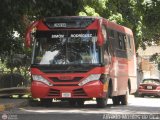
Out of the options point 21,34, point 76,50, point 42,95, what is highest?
point 21,34

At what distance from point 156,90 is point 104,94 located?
20.4 m

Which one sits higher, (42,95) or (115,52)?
(115,52)

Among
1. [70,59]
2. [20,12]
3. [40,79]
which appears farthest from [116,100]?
[20,12]

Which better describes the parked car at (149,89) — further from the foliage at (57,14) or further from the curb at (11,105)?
the curb at (11,105)

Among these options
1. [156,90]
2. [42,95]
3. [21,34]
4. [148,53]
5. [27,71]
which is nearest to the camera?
[42,95]

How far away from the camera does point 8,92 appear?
978 inches

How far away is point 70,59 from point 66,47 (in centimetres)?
49

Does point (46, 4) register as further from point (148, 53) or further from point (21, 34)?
point (148, 53)

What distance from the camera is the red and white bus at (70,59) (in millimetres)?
19766

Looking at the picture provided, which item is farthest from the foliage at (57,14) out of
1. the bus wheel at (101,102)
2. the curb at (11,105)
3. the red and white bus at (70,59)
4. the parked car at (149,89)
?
the bus wheel at (101,102)

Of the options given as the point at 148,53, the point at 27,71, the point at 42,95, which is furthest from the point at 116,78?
the point at 148,53

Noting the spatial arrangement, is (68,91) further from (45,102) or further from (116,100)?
(116,100)

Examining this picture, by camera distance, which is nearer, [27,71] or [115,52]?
[115,52]

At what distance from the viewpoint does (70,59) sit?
20.0m
